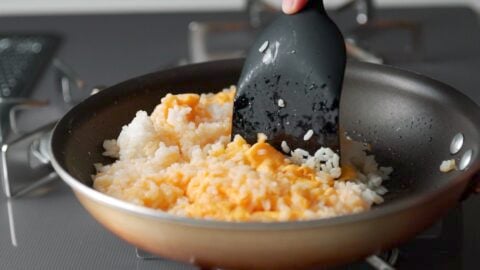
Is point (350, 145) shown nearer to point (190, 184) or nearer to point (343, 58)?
point (343, 58)

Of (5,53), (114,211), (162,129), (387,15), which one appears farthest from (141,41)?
(114,211)

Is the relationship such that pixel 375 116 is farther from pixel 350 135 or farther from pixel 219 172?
pixel 219 172

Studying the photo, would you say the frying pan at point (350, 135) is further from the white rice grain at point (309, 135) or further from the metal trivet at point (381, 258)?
the white rice grain at point (309, 135)

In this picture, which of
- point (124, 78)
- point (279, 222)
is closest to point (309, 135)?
point (279, 222)

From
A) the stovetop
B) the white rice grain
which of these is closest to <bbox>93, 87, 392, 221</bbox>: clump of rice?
the white rice grain

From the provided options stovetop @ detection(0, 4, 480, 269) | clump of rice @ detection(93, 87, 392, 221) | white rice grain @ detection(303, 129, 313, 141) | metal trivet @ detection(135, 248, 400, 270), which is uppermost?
white rice grain @ detection(303, 129, 313, 141)

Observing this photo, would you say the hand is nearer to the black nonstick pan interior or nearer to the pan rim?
the black nonstick pan interior
